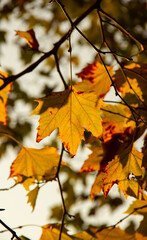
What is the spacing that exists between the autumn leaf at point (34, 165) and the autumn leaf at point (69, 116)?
0.28 meters

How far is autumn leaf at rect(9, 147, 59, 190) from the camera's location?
3.76 feet

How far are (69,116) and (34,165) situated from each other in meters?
0.35

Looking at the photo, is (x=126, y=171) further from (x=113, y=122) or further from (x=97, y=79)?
(x=97, y=79)

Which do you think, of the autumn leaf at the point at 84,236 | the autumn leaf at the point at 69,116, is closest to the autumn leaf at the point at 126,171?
the autumn leaf at the point at 69,116

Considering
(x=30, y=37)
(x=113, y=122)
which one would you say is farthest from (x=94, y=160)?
(x=30, y=37)

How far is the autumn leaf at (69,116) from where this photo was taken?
0.89m

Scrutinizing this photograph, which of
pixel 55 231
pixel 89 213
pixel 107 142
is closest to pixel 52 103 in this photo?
pixel 107 142

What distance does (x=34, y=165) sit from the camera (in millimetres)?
1182

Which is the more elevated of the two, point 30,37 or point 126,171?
point 30,37

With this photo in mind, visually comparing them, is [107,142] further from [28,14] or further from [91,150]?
[28,14]

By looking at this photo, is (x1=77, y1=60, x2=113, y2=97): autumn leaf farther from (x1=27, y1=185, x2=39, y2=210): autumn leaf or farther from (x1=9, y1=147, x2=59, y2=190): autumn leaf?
(x1=27, y1=185, x2=39, y2=210): autumn leaf

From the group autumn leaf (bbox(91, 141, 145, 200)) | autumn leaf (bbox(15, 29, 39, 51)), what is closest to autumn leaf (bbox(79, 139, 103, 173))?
autumn leaf (bbox(91, 141, 145, 200))

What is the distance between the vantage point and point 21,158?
1198 mm

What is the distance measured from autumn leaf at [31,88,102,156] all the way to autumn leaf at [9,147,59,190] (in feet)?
0.91
